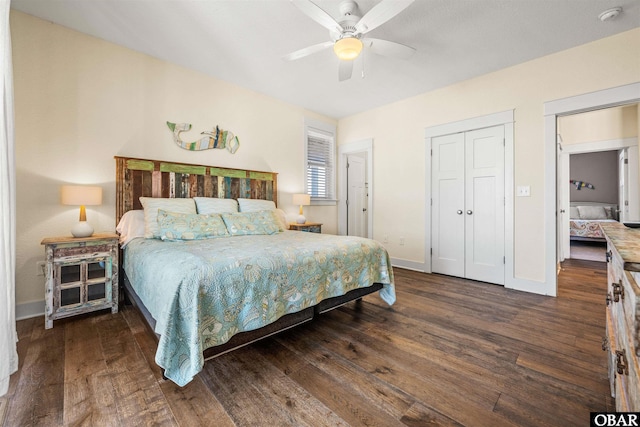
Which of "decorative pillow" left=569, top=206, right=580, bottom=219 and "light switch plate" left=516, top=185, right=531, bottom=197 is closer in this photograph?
"light switch plate" left=516, top=185, right=531, bottom=197

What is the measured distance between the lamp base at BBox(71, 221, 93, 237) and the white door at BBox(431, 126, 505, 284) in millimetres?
4199

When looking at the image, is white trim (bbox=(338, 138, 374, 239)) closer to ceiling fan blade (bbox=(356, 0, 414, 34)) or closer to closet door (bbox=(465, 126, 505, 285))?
closet door (bbox=(465, 126, 505, 285))

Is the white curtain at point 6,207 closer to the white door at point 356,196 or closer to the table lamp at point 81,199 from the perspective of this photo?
the table lamp at point 81,199

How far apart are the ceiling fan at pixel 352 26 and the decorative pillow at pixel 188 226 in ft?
5.91

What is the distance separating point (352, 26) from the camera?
7.22ft

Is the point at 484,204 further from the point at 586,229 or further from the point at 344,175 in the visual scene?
the point at 586,229

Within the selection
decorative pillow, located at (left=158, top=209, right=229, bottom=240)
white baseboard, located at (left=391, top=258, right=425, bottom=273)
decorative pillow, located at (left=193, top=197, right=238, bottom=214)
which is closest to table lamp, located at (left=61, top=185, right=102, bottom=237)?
decorative pillow, located at (left=158, top=209, right=229, bottom=240)

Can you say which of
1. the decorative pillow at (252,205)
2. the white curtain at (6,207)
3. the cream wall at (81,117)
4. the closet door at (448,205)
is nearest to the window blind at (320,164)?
the decorative pillow at (252,205)

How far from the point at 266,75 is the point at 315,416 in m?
3.65

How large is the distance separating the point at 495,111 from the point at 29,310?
547 centimetres

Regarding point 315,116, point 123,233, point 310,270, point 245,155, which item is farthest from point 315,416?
point 315,116

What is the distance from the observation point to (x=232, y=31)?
2.61 m

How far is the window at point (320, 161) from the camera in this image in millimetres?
4898

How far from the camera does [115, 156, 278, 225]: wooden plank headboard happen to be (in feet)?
9.63
